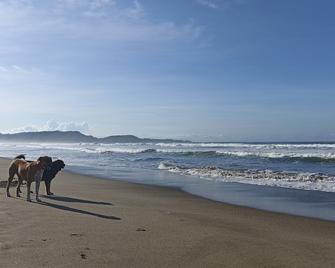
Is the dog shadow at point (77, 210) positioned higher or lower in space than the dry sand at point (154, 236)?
higher

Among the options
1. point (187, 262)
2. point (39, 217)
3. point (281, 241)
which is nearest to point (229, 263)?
point (187, 262)

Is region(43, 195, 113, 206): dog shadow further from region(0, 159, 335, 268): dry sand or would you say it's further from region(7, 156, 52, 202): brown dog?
region(7, 156, 52, 202): brown dog

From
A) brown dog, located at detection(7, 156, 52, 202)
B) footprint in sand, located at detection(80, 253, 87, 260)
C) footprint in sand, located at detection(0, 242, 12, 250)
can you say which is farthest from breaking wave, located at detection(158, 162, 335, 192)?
footprint in sand, located at detection(0, 242, 12, 250)

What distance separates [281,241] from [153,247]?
189 cm

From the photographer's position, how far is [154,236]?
6.38 m

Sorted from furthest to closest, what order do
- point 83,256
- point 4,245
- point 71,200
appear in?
point 71,200 < point 4,245 < point 83,256

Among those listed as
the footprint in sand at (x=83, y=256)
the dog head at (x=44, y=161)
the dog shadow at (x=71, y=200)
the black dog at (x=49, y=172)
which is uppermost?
the dog head at (x=44, y=161)

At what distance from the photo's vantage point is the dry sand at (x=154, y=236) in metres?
5.22

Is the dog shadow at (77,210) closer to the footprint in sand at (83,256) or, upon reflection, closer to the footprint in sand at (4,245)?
the footprint in sand at (4,245)

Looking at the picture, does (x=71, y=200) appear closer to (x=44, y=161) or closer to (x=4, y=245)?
(x=44, y=161)

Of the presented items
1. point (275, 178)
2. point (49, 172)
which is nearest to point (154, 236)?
point (49, 172)

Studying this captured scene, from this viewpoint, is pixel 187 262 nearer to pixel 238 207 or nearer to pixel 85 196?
pixel 238 207

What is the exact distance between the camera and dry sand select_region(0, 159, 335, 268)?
17.1ft

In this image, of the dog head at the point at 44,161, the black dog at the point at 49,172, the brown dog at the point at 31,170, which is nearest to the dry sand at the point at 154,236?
the brown dog at the point at 31,170
